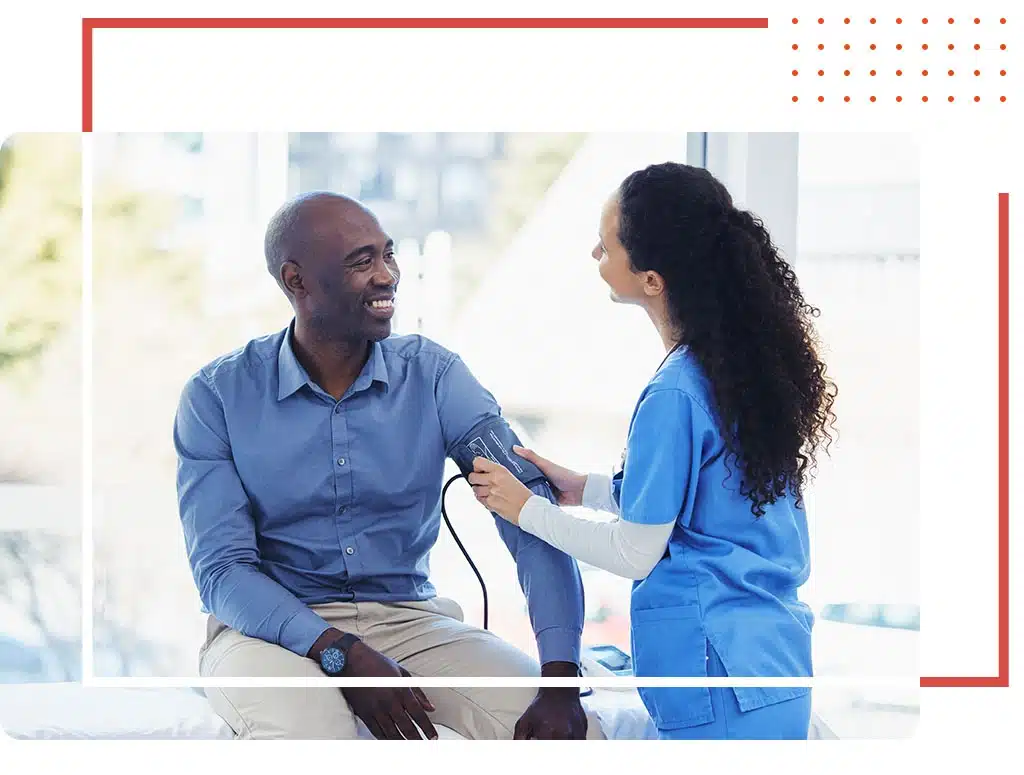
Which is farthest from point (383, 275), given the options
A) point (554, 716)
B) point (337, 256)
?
point (554, 716)

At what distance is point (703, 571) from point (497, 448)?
43cm

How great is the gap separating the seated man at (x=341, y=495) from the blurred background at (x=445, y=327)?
48mm

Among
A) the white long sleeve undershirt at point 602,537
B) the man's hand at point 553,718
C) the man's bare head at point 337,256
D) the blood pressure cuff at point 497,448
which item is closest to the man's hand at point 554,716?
the man's hand at point 553,718

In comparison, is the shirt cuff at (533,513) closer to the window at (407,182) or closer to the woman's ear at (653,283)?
the woman's ear at (653,283)

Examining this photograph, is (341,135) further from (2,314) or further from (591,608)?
(591,608)

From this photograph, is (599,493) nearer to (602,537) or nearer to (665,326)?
(602,537)

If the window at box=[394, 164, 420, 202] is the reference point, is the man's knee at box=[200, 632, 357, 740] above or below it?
below

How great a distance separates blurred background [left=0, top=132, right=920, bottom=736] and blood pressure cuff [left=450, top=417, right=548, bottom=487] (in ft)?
0.15

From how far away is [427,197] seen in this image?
2123mm

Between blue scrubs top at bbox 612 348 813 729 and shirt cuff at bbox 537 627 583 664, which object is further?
shirt cuff at bbox 537 627 583 664

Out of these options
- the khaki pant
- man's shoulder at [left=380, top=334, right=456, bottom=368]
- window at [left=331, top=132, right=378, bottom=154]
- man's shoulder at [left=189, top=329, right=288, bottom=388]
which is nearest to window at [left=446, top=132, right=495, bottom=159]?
window at [left=331, top=132, right=378, bottom=154]

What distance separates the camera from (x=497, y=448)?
2.13 metres

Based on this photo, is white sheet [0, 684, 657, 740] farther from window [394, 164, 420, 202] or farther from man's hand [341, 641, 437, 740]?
window [394, 164, 420, 202]

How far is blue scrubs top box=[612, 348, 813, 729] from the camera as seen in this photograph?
1.89 metres
